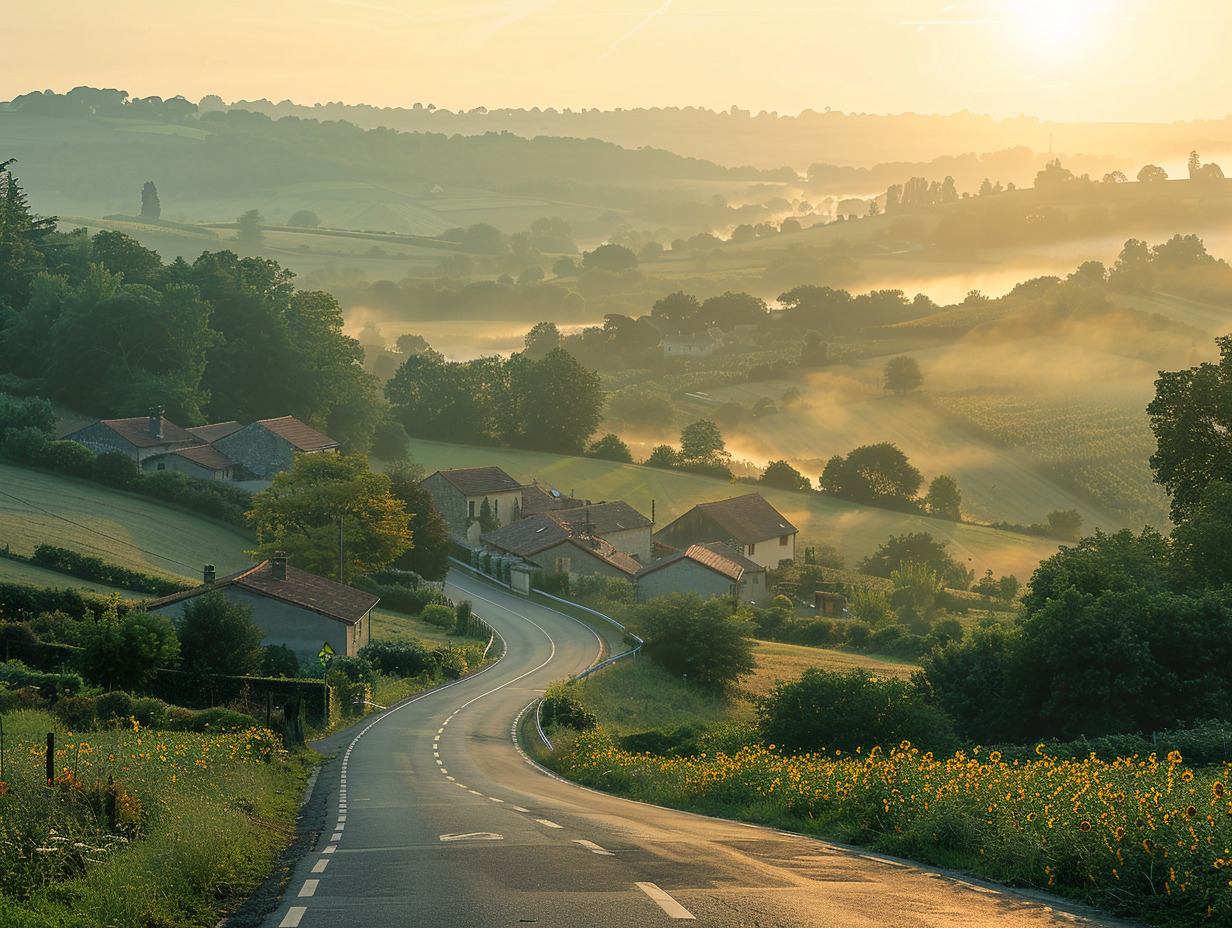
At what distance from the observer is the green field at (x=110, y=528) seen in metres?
57.5

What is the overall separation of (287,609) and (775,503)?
6481 centimetres

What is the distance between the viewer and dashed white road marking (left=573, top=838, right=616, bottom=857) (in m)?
13.0

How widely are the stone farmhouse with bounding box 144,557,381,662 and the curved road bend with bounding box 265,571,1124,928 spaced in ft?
80.9

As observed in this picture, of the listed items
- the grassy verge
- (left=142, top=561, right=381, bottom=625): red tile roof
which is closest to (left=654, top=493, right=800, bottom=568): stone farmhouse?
(left=142, top=561, right=381, bottom=625): red tile roof

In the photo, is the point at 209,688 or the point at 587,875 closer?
the point at 587,875

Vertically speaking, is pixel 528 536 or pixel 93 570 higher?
pixel 93 570

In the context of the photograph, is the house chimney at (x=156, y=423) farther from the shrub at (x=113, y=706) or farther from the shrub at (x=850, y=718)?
the shrub at (x=850, y=718)

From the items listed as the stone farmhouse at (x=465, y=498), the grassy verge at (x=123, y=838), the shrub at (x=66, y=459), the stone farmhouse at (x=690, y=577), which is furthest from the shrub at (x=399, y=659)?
the stone farmhouse at (x=465, y=498)

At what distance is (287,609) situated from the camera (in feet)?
153

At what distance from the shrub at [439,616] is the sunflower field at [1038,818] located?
44.5 m

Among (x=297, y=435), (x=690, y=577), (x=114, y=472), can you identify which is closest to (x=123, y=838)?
(x=690, y=577)

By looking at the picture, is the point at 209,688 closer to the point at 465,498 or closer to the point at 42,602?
the point at 42,602

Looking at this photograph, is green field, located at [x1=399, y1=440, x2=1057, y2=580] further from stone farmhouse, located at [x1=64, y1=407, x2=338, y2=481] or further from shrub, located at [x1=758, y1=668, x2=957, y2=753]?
shrub, located at [x1=758, y1=668, x2=957, y2=753]

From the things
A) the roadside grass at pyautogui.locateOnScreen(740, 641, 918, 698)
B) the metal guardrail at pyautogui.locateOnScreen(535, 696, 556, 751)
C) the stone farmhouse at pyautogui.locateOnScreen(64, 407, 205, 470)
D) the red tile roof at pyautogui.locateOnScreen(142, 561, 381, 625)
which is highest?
the stone farmhouse at pyautogui.locateOnScreen(64, 407, 205, 470)
